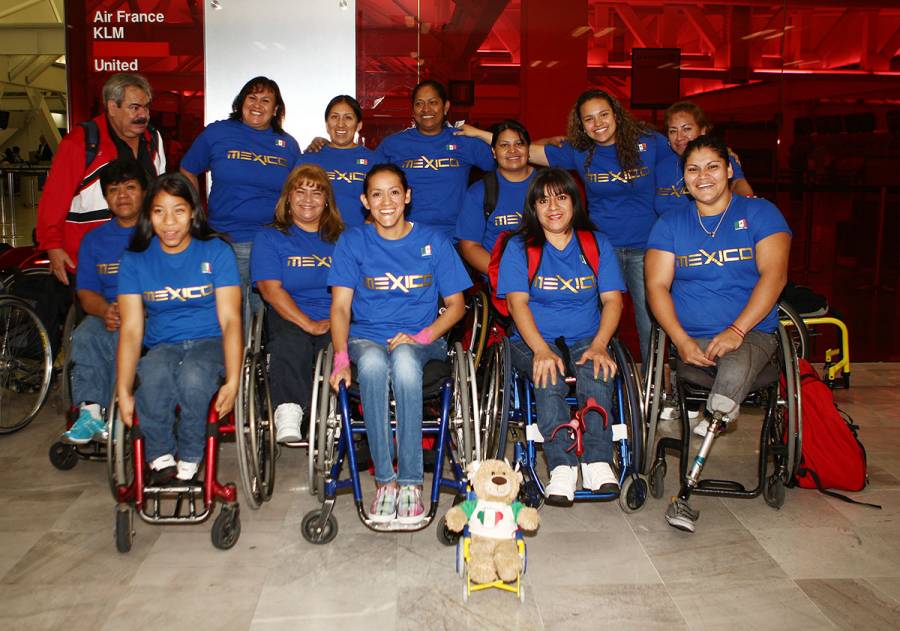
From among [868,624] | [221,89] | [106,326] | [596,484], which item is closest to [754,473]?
[596,484]

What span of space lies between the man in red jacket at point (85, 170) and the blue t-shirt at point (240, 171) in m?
0.29

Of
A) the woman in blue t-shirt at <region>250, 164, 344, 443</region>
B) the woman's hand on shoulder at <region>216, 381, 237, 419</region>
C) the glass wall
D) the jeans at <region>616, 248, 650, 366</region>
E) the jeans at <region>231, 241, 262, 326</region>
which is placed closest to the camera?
the woman's hand on shoulder at <region>216, 381, 237, 419</region>

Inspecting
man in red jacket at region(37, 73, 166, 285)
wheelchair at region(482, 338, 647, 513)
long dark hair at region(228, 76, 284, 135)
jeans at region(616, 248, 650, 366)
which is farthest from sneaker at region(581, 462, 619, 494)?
man in red jacket at region(37, 73, 166, 285)

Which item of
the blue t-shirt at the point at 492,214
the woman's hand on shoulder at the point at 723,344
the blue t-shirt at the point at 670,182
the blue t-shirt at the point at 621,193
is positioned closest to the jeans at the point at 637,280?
the blue t-shirt at the point at 621,193

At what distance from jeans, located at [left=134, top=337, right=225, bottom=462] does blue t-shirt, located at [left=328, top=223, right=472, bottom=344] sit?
57cm

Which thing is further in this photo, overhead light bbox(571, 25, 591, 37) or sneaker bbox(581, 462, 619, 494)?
overhead light bbox(571, 25, 591, 37)

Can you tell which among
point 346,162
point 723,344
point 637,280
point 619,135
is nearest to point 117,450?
point 346,162

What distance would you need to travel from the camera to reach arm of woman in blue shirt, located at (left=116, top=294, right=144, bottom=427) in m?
2.73

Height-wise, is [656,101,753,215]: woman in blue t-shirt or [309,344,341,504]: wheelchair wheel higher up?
[656,101,753,215]: woman in blue t-shirt

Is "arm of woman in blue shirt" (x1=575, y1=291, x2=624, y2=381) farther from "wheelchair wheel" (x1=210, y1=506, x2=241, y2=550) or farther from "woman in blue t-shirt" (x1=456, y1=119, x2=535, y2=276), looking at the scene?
"wheelchair wheel" (x1=210, y1=506, x2=241, y2=550)

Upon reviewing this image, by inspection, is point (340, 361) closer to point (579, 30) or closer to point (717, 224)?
point (717, 224)

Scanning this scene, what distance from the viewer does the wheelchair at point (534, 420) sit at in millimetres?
2877

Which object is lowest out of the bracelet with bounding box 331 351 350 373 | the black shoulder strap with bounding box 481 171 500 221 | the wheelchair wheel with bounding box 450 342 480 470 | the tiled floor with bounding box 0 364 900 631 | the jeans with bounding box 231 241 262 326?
the tiled floor with bounding box 0 364 900 631

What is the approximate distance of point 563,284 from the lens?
3.15 meters
